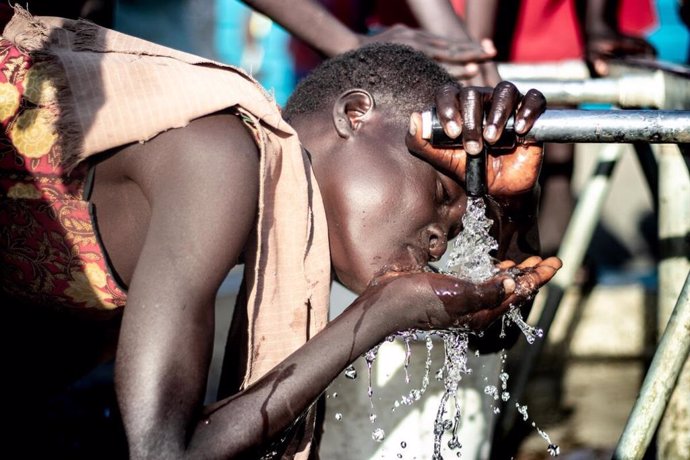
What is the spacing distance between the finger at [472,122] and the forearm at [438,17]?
44.1 inches

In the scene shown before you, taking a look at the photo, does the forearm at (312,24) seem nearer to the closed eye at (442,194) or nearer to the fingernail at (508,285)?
the closed eye at (442,194)

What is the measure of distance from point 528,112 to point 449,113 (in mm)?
149

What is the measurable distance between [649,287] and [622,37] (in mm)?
962

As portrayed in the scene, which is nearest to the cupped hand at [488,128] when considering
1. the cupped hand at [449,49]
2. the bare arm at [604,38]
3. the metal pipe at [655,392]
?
the metal pipe at [655,392]

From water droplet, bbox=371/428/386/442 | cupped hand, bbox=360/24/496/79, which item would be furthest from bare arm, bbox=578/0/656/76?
water droplet, bbox=371/428/386/442

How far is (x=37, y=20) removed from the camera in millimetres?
2043

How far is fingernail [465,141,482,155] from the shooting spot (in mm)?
1860

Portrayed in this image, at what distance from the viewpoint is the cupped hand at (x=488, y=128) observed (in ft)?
6.07

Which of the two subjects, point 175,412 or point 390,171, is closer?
point 175,412

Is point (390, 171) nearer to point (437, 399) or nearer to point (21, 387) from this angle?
point (437, 399)

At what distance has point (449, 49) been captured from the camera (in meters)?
2.79

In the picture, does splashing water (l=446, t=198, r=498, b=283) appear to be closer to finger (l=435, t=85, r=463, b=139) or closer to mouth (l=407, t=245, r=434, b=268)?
mouth (l=407, t=245, r=434, b=268)

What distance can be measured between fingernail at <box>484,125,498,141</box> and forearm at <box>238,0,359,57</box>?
43.6 inches

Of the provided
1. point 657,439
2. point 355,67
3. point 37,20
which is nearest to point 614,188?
point 657,439
